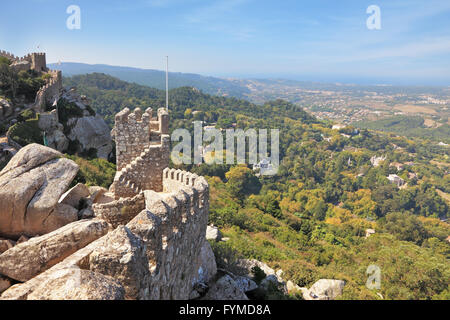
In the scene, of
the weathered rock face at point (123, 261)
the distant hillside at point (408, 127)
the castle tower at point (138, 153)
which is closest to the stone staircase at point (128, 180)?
the castle tower at point (138, 153)

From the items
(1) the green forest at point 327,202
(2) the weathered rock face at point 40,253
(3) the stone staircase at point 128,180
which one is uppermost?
(3) the stone staircase at point 128,180

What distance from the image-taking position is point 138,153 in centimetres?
984

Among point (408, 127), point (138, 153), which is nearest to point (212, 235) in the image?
point (138, 153)

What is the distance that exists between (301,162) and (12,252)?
7669 centimetres

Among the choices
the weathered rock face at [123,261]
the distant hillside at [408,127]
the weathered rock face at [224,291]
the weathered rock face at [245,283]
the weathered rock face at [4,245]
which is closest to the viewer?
the weathered rock face at [123,261]

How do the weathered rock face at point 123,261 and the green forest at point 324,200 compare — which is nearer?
the weathered rock face at point 123,261

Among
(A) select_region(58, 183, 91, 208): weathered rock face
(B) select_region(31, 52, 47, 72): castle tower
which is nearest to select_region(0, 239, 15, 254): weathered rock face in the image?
(A) select_region(58, 183, 91, 208): weathered rock face

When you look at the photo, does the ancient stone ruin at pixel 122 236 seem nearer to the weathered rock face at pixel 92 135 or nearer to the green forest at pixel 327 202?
the green forest at pixel 327 202

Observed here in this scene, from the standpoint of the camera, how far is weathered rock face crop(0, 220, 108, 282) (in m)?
4.74

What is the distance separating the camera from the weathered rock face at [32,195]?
6.47 meters

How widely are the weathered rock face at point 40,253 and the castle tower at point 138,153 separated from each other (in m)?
4.01

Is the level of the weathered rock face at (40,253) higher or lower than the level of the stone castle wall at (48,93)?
lower

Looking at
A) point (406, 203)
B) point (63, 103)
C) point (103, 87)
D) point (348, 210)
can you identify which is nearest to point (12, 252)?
point (63, 103)
